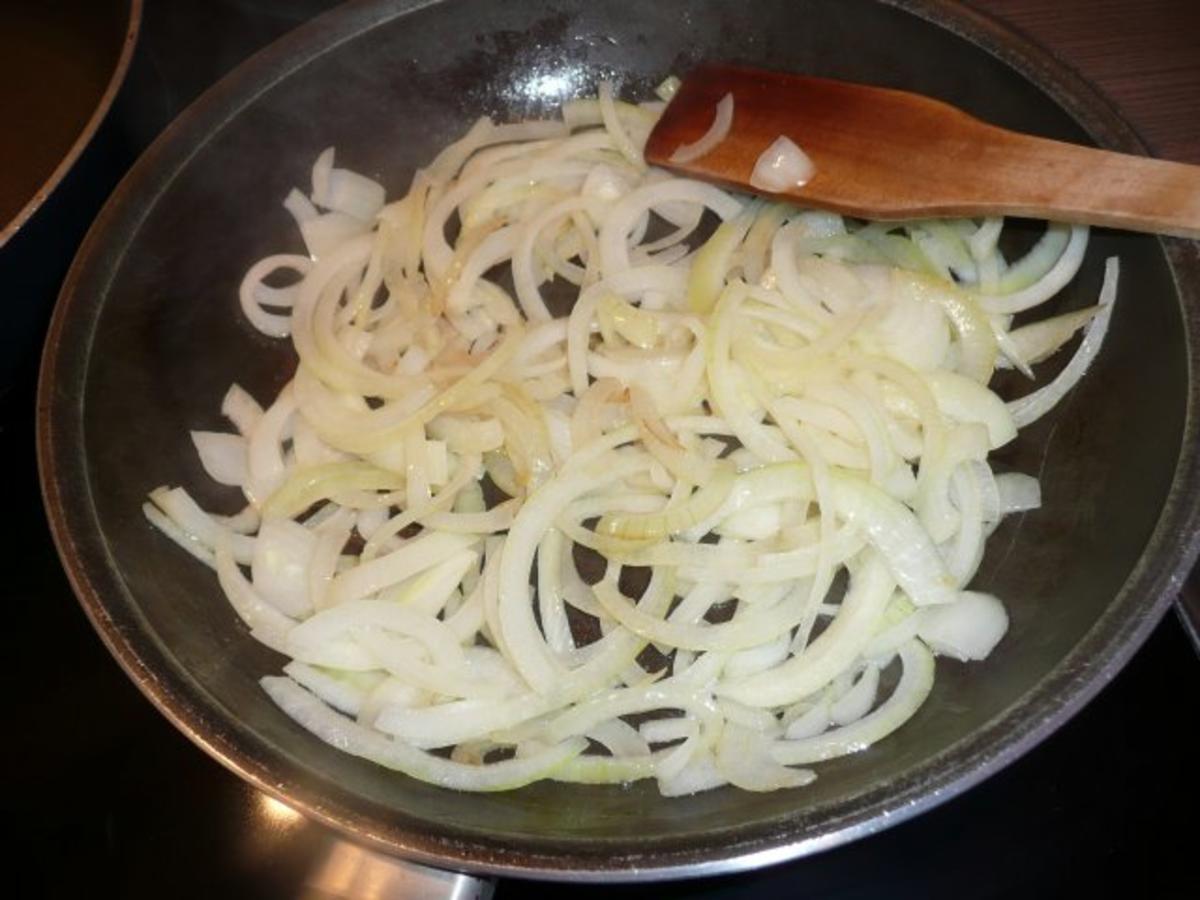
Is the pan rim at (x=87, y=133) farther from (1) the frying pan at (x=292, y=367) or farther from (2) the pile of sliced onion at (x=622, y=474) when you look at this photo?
(2) the pile of sliced onion at (x=622, y=474)

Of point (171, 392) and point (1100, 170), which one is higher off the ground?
point (1100, 170)

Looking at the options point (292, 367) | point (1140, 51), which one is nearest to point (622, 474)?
point (292, 367)

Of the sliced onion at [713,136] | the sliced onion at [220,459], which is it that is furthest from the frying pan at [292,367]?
the sliced onion at [713,136]

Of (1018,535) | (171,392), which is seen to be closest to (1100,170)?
(1018,535)

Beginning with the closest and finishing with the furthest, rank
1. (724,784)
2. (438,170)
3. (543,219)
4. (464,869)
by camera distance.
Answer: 1. (464,869)
2. (724,784)
3. (543,219)
4. (438,170)

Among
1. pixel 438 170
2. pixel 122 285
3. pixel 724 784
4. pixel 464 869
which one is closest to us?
pixel 464 869

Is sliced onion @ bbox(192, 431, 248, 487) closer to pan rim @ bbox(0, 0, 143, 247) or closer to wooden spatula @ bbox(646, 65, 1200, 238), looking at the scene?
pan rim @ bbox(0, 0, 143, 247)

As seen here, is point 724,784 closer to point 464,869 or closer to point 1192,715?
point 464,869

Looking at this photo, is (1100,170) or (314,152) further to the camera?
(314,152)
